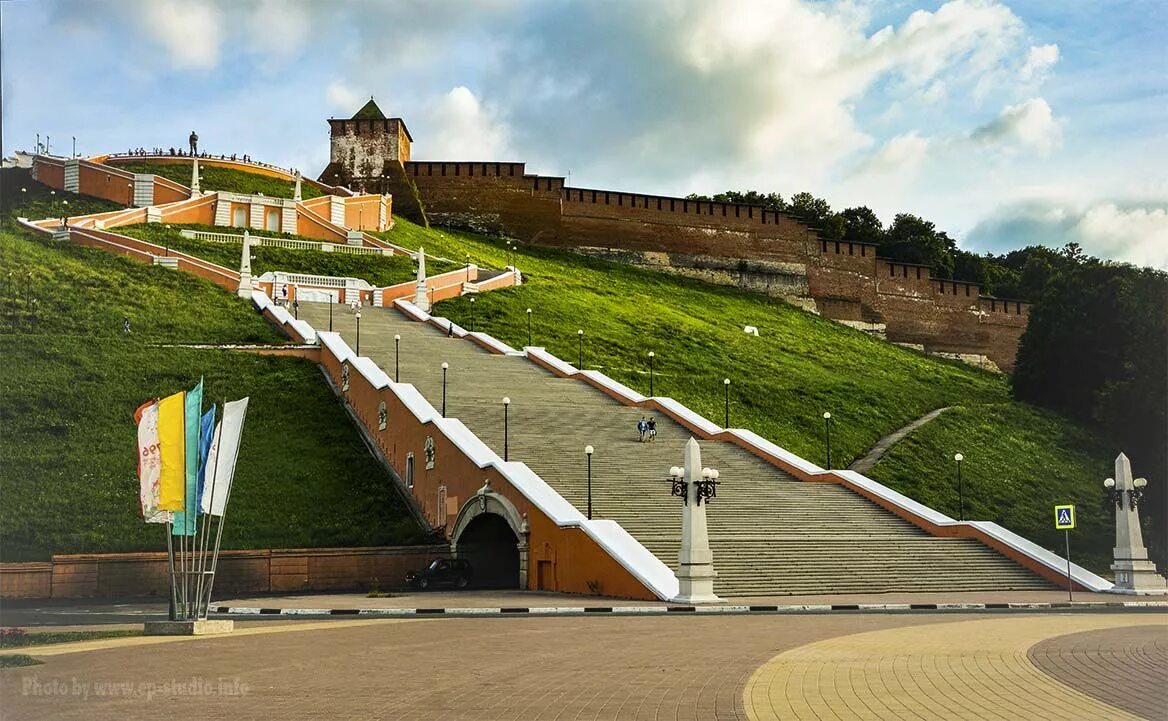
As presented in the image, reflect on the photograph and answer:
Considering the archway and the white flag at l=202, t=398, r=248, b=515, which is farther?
the archway

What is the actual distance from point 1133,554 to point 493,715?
17.3 metres

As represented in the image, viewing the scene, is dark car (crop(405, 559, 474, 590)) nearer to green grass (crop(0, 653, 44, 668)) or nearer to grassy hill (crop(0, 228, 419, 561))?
grassy hill (crop(0, 228, 419, 561))

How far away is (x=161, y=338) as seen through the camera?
123 feet

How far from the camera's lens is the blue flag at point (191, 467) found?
13531 millimetres

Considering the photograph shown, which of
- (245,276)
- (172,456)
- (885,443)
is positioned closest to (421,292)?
(245,276)

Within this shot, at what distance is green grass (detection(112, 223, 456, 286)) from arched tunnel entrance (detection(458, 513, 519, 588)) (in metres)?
28.6

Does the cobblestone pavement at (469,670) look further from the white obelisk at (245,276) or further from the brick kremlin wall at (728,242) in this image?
the brick kremlin wall at (728,242)

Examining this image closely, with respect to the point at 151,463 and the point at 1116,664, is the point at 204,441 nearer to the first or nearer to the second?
the point at 151,463

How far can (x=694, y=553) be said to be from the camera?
18.3m

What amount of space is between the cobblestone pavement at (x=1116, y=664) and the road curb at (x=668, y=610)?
427 cm

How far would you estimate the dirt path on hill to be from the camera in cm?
3470

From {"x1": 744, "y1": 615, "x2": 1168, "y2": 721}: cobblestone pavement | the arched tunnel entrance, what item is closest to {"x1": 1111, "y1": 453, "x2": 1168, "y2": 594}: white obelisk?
{"x1": 744, "y1": 615, "x2": 1168, "y2": 721}: cobblestone pavement

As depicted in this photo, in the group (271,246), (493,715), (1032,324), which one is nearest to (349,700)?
(493,715)

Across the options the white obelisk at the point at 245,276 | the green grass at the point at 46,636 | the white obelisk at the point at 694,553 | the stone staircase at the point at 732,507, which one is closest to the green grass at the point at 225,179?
the white obelisk at the point at 245,276
